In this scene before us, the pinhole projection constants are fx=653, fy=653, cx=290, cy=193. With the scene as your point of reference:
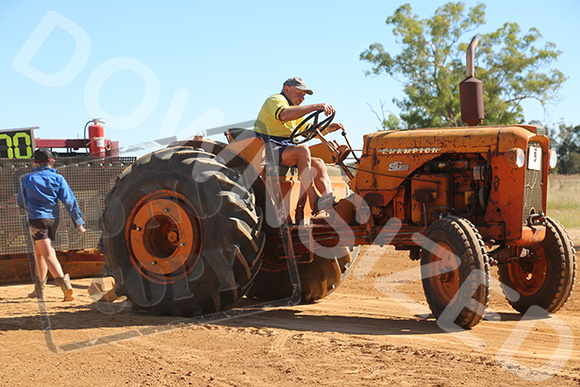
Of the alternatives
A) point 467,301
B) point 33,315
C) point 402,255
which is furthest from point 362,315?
point 402,255

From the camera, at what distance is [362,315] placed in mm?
6520

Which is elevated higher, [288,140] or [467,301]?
[288,140]

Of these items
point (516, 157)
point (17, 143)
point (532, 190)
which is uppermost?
point (17, 143)

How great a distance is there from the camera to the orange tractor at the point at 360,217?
229 inches

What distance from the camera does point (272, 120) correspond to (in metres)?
6.61

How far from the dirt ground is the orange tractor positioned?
33 cm

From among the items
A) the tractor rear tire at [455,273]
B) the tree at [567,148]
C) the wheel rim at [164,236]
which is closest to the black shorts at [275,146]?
the wheel rim at [164,236]

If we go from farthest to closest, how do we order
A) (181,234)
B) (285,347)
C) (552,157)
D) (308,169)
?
(308,169)
(552,157)
(181,234)
(285,347)

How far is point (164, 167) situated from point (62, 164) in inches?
152

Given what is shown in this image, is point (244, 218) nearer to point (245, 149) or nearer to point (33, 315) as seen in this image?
point (245, 149)

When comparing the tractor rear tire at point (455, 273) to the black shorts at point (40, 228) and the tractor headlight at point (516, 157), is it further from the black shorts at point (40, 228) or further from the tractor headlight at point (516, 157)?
the black shorts at point (40, 228)

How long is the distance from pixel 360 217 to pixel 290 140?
1.04 metres

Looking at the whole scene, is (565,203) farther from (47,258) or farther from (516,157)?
(47,258)

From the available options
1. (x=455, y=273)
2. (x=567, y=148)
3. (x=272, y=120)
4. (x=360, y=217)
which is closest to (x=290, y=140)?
(x=272, y=120)
